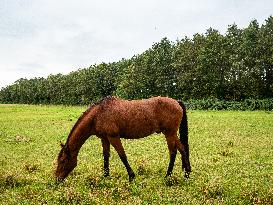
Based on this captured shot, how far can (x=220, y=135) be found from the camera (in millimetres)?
21766

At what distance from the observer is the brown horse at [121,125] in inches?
412

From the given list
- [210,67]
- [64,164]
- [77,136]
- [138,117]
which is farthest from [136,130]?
[210,67]

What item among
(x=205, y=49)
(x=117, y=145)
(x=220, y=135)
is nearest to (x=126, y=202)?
(x=117, y=145)

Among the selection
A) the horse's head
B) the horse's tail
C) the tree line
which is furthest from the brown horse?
the tree line

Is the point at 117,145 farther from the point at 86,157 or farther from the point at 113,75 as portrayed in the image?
the point at 113,75

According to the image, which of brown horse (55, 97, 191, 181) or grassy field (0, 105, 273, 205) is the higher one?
brown horse (55, 97, 191, 181)

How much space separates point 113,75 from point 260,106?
7133 cm

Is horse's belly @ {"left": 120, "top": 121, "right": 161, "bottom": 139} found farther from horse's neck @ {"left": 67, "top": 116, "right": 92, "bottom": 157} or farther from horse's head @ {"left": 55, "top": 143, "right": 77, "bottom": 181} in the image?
horse's head @ {"left": 55, "top": 143, "right": 77, "bottom": 181}

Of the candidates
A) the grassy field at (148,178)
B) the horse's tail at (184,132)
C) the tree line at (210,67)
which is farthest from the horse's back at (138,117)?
the tree line at (210,67)

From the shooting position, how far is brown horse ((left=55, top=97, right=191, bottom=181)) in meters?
10.5

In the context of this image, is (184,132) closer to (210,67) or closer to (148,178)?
(148,178)

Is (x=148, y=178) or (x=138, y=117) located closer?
(x=138, y=117)

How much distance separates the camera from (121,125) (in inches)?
419

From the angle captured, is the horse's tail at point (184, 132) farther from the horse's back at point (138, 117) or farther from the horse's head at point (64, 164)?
the horse's head at point (64, 164)
